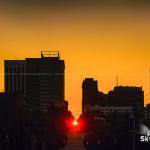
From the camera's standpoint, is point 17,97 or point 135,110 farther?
point 17,97

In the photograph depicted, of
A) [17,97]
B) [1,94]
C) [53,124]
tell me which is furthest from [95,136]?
[1,94]

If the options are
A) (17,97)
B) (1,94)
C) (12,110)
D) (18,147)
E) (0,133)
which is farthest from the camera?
(1,94)

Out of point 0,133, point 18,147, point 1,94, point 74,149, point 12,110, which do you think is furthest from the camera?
point 74,149

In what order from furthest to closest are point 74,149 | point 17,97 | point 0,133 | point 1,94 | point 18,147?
1. point 74,149
2. point 1,94
3. point 17,97
4. point 18,147
5. point 0,133

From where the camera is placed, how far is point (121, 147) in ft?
157

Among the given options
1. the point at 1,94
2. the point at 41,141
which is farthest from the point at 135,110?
the point at 1,94

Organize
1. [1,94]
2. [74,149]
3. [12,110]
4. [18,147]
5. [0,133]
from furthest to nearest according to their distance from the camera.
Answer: [74,149], [1,94], [12,110], [18,147], [0,133]

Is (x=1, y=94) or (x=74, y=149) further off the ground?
(x=1, y=94)

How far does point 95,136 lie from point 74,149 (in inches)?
729

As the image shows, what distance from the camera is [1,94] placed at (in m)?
61.3

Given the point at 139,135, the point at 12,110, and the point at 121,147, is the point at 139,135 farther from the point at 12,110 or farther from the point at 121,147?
the point at 12,110

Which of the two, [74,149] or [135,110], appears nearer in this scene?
[135,110]

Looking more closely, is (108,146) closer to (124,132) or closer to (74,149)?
(124,132)

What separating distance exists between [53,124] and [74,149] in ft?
48.3
